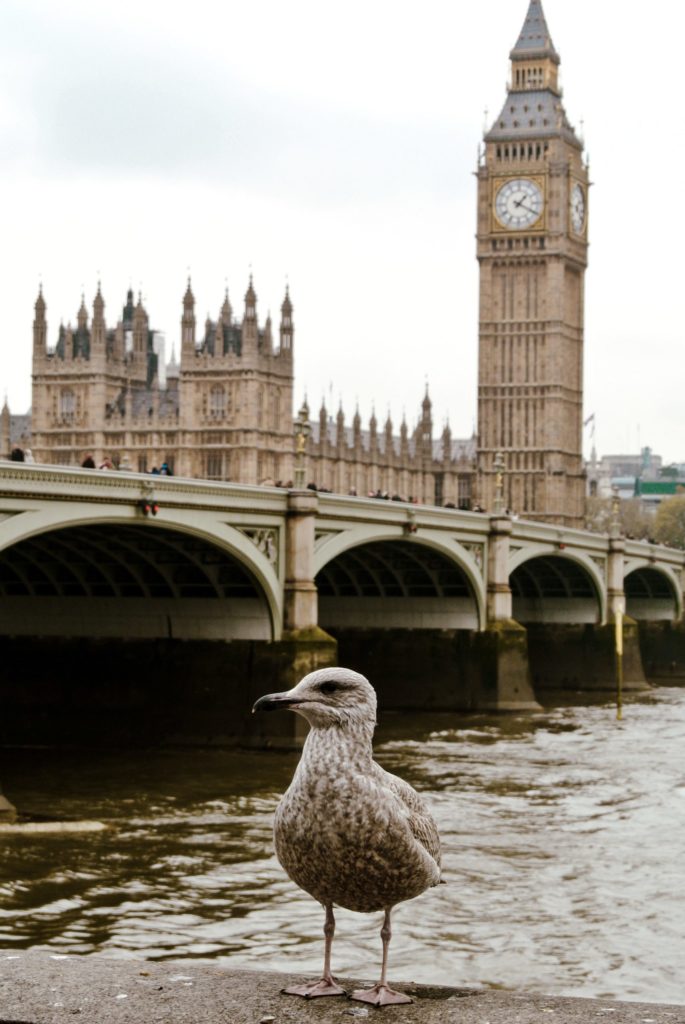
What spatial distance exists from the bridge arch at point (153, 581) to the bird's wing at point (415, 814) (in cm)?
1988

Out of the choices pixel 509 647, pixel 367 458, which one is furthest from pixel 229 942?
pixel 367 458

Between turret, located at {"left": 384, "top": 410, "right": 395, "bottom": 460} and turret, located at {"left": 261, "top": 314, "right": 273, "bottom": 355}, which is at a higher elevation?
turret, located at {"left": 261, "top": 314, "right": 273, "bottom": 355}

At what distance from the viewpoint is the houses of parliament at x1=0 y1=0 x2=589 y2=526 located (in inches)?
3049

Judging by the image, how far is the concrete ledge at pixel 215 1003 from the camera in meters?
4.15

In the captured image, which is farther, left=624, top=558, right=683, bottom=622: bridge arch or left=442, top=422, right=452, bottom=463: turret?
left=442, top=422, right=452, bottom=463: turret

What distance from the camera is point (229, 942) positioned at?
13117 mm

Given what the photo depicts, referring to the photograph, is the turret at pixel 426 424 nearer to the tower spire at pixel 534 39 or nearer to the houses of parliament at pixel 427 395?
the houses of parliament at pixel 427 395

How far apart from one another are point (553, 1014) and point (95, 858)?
1349 cm

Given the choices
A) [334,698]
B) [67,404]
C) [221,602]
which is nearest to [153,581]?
[221,602]

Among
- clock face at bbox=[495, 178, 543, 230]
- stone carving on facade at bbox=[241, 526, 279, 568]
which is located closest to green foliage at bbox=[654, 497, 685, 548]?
clock face at bbox=[495, 178, 543, 230]

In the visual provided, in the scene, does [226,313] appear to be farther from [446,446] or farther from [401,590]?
[401,590]

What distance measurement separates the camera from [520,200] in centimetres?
8869

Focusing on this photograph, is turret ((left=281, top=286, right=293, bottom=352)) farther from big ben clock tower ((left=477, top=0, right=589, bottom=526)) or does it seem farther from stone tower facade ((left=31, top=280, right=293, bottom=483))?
big ben clock tower ((left=477, top=0, right=589, bottom=526))

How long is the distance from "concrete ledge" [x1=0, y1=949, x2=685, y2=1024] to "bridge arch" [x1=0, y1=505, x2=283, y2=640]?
800 inches
